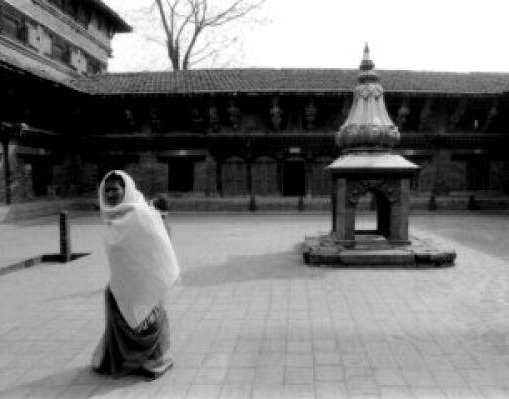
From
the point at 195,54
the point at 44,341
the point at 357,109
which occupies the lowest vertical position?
the point at 44,341

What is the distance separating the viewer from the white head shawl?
11.5 ft

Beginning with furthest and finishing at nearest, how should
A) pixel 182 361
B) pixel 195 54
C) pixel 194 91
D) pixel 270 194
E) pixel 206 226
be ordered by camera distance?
pixel 195 54, pixel 270 194, pixel 194 91, pixel 206 226, pixel 182 361

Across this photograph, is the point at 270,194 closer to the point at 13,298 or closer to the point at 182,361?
the point at 13,298

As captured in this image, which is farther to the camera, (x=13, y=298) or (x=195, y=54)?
(x=195, y=54)

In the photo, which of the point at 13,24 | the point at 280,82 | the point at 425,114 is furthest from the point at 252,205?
the point at 13,24

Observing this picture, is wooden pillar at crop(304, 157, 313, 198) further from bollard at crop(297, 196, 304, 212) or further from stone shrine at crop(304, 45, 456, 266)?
stone shrine at crop(304, 45, 456, 266)

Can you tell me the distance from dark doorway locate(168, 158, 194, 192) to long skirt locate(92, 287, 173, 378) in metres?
16.1

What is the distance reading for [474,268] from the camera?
7.72 metres

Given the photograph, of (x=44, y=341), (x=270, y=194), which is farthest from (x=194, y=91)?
(x=44, y=341)

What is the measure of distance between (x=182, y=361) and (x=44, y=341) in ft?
4.95

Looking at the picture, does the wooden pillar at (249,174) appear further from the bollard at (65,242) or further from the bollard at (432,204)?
the bollard at (65,242)

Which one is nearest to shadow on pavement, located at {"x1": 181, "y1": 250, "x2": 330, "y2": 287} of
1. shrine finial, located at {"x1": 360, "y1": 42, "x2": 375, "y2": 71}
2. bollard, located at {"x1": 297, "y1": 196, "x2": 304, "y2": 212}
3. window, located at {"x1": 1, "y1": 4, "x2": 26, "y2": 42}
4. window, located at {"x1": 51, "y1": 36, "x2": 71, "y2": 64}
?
shrine finial, located at {"x1": 360, "y1": 42, "x2": 375, "y2": 71}

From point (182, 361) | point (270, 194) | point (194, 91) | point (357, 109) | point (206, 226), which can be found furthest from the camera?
point (270, 194)

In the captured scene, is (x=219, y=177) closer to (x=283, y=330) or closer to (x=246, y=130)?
(x=246, y=130)
